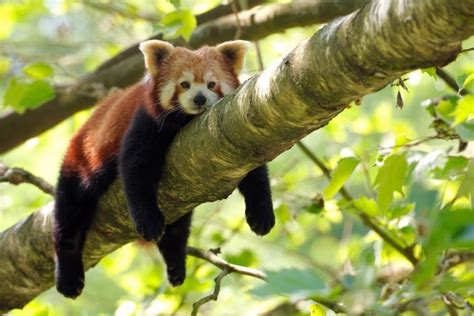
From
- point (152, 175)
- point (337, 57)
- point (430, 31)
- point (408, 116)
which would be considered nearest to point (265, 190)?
point (152, 175)

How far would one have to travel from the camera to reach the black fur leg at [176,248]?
3691 millimetres

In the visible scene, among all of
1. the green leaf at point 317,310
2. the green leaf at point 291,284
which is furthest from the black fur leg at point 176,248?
the green leaf at point 291,284

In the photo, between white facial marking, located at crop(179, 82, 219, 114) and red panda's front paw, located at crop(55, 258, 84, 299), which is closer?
white facial marking, located at crop(179, 82, 219, 114)

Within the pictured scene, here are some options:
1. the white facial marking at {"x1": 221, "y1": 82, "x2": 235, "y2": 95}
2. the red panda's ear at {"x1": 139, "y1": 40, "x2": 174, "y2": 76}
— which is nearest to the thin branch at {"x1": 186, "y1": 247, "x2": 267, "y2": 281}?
the white facial marking at {"x1": 221, "y1": 82, "x2": 235, "y2": 95}

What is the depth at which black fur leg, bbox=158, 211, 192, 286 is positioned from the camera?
12.1ft

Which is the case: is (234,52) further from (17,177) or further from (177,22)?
(17,177)

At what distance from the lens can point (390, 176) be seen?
8.06 feet

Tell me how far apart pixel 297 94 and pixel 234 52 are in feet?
5.33

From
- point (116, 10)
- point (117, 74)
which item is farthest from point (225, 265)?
point (116, 10)

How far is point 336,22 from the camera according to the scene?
6.24 ft

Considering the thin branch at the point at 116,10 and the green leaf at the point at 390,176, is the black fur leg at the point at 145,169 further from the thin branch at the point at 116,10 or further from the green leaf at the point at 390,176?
the thin branch at the point at 116,10

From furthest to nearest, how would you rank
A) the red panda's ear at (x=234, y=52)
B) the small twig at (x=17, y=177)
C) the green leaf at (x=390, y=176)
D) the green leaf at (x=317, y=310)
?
the small twig at (x=17, y=177) < the red panda's ear at (x=234, y=52) < the green leaf at (x=390, y=176) < the green leaf at (x=317, y=310)

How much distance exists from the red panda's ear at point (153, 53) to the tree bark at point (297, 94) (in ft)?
2.14

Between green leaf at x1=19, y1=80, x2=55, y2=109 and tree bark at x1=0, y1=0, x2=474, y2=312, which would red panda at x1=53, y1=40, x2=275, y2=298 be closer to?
tree bark at x1=0, y1=0, x2=474, y2=312
